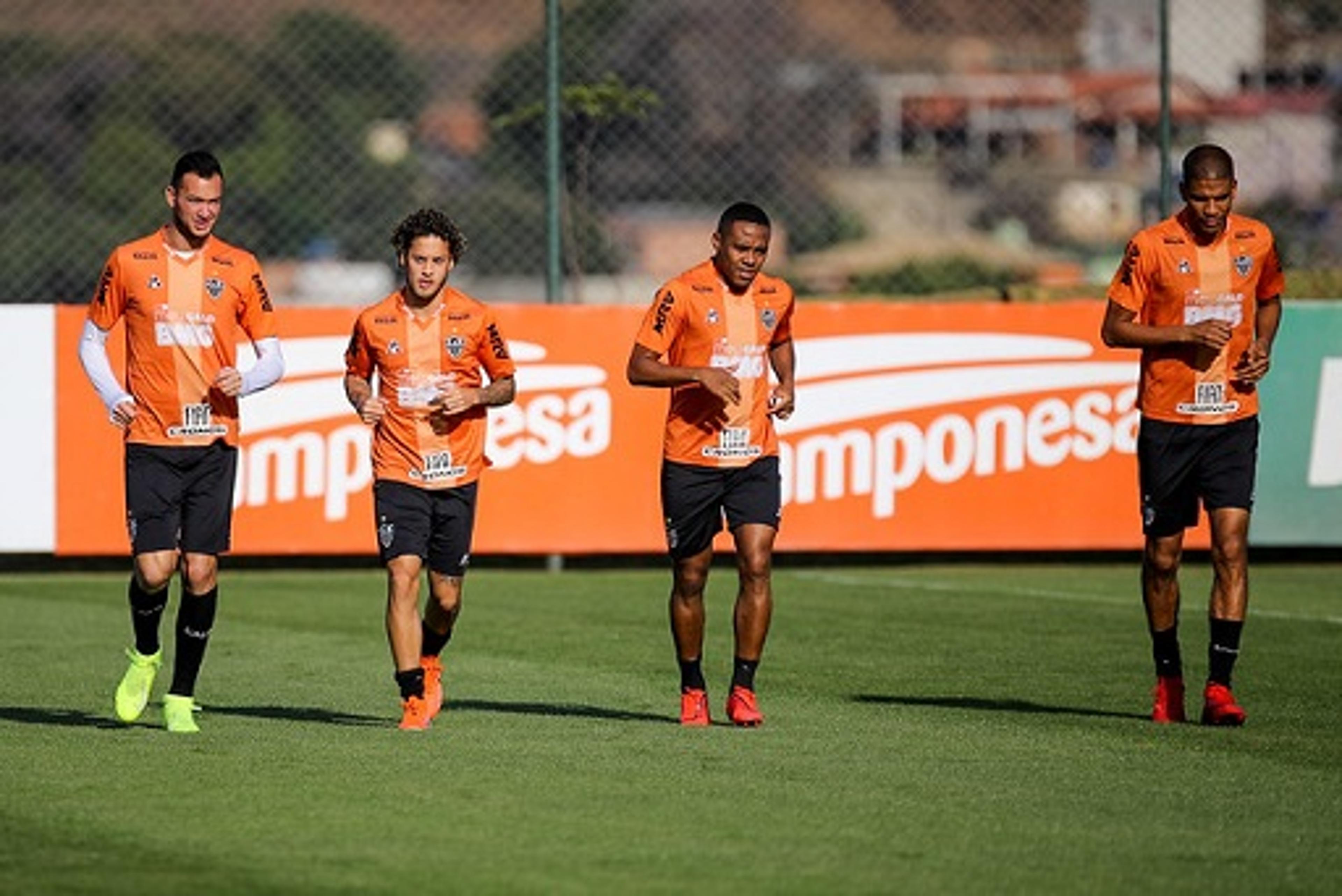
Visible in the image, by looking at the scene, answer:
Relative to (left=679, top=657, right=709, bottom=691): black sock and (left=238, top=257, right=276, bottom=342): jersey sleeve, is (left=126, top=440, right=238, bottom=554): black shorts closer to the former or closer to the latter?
(left=238, top=257, right=276, bottom=342): jersey sleeve

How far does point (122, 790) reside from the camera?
10312 mm

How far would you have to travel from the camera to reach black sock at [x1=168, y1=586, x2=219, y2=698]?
39.6 ft

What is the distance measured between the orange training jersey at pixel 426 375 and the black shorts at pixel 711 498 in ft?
2.57

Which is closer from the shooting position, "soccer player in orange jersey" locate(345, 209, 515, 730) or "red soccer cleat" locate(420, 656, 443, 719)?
"soccer player in orange jersey" locate(345, 209, 515, 730)

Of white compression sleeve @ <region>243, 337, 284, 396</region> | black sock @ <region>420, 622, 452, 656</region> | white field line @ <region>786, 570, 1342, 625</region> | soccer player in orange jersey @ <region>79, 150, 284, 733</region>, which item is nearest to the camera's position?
white compression sleeve @ <region>243, 337, 284, 396</region>

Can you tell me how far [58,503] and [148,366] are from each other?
22.7ft

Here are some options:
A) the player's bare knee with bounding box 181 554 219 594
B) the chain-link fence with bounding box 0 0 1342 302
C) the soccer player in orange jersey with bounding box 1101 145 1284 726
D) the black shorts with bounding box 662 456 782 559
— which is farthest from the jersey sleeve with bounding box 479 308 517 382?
the chain-link fence with bounding box 0 0 1342 302

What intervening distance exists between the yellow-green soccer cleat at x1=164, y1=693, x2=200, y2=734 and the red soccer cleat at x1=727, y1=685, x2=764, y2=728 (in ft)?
6.54

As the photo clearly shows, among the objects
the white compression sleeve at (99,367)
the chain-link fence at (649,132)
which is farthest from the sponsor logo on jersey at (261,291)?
the chain-link fence at (649,132)

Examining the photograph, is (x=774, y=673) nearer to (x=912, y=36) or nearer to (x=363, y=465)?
(x=363, y=465)

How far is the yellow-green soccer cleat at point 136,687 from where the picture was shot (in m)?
12.1

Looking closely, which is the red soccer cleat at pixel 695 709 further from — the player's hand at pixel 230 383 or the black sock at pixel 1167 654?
the player's hand at pixel 230 383

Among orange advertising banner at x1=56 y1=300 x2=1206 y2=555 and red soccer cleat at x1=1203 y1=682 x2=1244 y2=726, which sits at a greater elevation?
orange advertising banner at x1=56 y1=300 x2=1206 y2=555

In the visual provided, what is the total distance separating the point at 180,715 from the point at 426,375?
5.10 feet
